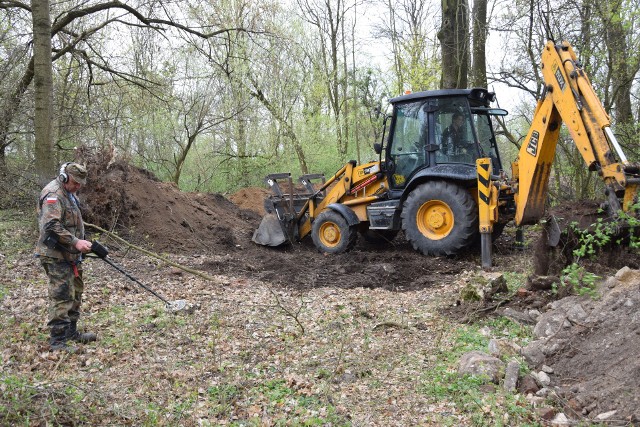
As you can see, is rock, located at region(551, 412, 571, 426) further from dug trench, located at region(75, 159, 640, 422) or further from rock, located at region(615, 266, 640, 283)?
rock, located at region(615, 266, 640, 283)

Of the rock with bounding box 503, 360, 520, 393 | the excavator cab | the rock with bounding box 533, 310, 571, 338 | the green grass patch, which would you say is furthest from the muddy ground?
the green grass patch

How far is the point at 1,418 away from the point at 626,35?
12.5m

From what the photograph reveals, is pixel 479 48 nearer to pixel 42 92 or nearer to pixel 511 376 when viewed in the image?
pixel 42 92

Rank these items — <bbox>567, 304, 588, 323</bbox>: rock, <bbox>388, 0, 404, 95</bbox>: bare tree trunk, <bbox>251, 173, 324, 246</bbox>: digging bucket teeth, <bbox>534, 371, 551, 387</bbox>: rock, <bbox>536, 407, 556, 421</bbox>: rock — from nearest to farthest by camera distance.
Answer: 1. <bbox>536, 407, 556, 421</bbox>: rock
2. <bbox>534, 371, 551, 387</bbox>: rock
3. <bbox>567, 304, 588, 323</bbox>: rock
4. <bbox>251, 173, 324, 246</bbox>: digging bucket teeth
5. <bbox>388, 0, 404, 95</bbox>: bare tree trunk

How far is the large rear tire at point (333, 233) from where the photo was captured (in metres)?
10.2

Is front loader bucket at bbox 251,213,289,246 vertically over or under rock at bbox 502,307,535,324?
over

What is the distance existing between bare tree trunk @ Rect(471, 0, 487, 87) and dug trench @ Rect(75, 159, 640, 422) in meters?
3.72

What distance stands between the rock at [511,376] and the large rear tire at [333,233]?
6.07 meters

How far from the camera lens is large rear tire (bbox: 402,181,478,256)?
8578 mm

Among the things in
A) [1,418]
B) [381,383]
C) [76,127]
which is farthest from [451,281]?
[76,127]

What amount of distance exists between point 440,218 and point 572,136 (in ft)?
9.22

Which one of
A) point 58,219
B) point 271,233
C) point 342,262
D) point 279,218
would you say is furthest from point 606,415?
point 271,233

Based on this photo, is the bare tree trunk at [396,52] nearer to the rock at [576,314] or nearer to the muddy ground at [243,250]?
the muddy ground at [243,250]

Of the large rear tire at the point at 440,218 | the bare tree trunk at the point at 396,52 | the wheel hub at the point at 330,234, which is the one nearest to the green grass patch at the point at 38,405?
the large rear tire at the point at 440,218
